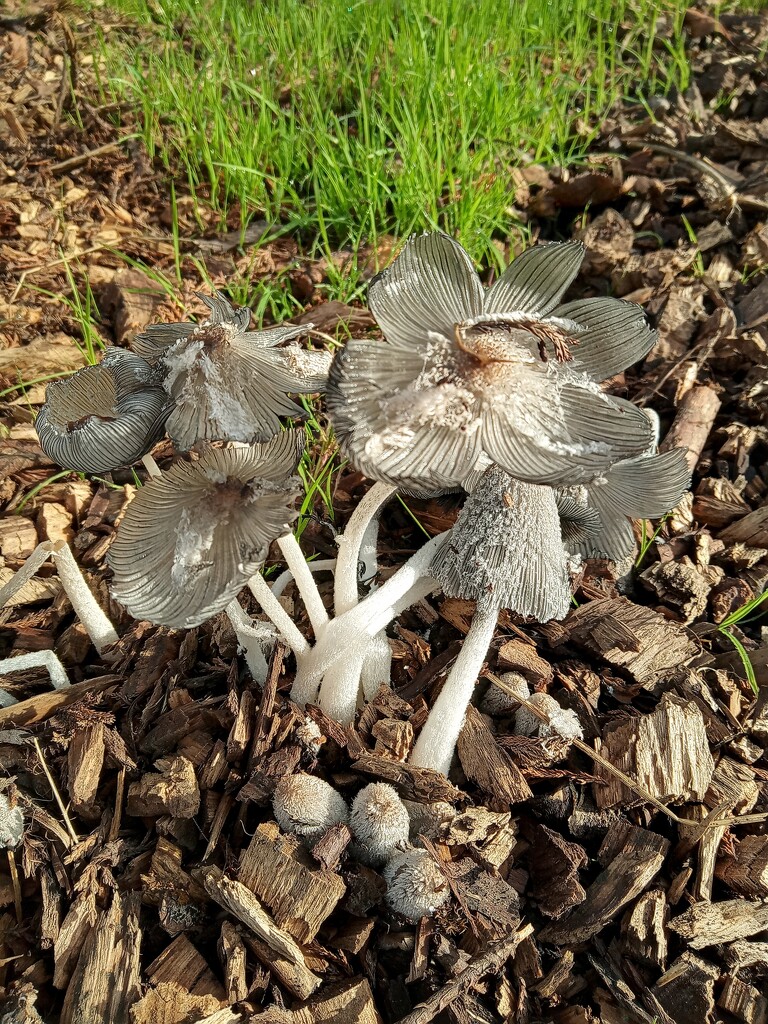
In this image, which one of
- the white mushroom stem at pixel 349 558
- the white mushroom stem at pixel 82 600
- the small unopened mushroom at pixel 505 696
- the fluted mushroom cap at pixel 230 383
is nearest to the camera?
the fluted mushroom cap at pixel 230 383

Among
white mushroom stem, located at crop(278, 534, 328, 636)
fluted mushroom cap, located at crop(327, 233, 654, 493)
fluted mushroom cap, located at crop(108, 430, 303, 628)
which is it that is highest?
fluted mushroom cap, located at crop(327, 233, 654, 493)

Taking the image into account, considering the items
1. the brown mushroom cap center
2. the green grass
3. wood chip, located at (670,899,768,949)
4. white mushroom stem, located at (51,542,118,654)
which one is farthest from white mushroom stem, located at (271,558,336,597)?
the green grass

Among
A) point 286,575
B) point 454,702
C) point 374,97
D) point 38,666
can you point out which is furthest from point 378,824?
point 374,97

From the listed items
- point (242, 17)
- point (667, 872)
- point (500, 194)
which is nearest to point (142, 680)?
point (667, 872)

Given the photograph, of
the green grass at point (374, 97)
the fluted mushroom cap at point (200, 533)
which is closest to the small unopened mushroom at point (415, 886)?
the fluted mushroom cap at point (200, 533)

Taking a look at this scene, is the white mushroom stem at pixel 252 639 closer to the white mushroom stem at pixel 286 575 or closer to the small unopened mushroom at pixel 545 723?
the white mushroom stem at pixel 286 575

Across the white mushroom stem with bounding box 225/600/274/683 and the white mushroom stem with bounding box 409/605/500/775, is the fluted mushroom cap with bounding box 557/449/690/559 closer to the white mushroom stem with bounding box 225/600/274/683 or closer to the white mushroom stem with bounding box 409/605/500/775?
the white mushroom stem with bounding box 409/605/500/775
